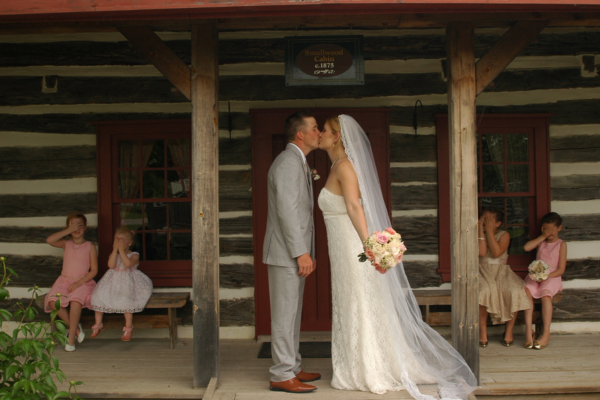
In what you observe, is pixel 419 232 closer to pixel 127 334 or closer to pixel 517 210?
pixel 517 210

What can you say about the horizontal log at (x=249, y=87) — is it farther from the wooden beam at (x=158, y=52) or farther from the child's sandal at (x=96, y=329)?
the child's sandal at (x=96, y=329)

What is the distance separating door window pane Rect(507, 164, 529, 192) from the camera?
6113 millimetres

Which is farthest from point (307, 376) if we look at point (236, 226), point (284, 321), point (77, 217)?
point (77, 217)

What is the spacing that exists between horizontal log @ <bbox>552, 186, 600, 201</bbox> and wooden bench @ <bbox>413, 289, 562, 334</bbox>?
1.12m

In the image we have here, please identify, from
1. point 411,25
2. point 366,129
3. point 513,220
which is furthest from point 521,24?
point 513,220

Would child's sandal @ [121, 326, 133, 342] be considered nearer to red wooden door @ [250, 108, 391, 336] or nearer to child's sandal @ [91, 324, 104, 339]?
child's sandal @ [91, 324, 104, 339]

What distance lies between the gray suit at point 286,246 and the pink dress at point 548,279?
9.37 feet

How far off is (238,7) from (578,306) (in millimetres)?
5037

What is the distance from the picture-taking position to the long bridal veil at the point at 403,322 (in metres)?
4.27

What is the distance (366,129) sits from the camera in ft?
19.5

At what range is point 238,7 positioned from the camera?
12.6 ft

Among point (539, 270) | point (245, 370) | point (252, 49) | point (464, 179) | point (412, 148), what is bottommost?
point (245, 370)

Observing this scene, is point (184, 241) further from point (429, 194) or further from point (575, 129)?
point (575, 129)

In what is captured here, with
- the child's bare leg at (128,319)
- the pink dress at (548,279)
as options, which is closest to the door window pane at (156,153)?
the child's bare leg at (128,319)
